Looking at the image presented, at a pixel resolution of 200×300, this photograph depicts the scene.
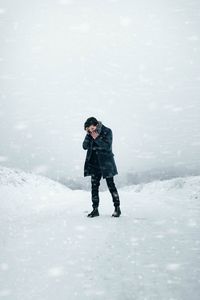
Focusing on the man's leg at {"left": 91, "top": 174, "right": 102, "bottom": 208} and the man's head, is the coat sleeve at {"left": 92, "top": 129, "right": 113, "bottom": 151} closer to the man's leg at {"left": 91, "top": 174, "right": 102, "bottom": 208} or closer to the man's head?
the man's head

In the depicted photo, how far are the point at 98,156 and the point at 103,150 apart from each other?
17 cm

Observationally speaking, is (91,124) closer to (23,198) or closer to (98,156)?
(98,156)

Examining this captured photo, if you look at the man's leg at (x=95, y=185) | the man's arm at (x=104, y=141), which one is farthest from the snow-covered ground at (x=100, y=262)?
the man's arm at (x=104, y=141)

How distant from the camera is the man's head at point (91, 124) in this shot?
25.3ft

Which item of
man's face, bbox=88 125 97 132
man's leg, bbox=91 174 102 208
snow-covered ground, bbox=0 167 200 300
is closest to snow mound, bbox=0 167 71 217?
man's leg, bbox=91 174 102 208

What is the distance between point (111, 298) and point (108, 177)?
195 inches

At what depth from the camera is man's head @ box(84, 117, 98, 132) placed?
7715mm

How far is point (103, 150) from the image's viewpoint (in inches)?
314

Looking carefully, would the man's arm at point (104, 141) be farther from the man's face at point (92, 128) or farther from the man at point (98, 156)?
the man's face at point (92, 128)

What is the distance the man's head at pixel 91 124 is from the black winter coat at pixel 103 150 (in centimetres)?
22

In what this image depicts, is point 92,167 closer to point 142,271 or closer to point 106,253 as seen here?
point 106,253

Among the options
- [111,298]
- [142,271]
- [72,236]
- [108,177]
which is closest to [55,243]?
[72,236]

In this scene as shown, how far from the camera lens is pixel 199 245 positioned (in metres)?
4.98

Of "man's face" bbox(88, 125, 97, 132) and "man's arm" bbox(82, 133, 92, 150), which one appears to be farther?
"man's arm" bbox(82, 133, 92, 150)
